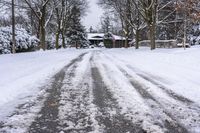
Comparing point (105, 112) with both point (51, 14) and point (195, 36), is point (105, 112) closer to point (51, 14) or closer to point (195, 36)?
point (51, 14)

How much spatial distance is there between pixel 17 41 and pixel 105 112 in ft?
105

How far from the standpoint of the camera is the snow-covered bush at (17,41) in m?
33.2

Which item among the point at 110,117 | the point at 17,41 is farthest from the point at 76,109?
the point at 17,41

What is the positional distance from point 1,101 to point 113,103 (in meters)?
2.54

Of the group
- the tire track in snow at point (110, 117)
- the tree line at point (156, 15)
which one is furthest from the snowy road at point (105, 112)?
the tree line at point (156, 15)

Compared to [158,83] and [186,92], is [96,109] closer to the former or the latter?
[186,92]

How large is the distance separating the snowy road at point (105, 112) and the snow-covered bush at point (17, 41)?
24975mm

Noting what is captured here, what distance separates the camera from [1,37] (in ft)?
107

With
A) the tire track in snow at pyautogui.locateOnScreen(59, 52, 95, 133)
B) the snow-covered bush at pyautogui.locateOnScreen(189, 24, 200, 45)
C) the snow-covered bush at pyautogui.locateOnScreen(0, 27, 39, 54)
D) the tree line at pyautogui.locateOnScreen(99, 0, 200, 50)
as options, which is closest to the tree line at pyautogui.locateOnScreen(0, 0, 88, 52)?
the snow-covered bush at pyautogui.locateOnScreen(0, 27, 39, 54)

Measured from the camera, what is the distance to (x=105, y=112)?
6.49 m

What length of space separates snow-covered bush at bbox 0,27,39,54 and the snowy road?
25.0 metres

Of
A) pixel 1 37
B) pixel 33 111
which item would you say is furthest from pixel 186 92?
pixel 1 37

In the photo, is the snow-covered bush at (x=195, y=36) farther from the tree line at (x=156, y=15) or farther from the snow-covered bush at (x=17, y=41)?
the snow-covered bush at (x=17, y=41)

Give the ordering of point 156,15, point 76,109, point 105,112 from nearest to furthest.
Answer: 1. point 105,112
2. point 76,109
3. point 156,15
